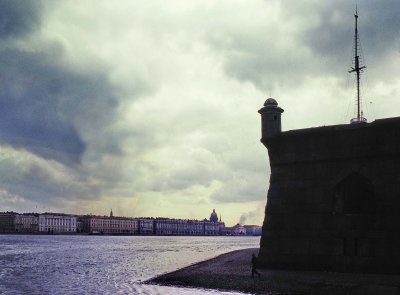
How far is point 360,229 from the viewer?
22281 millimetres

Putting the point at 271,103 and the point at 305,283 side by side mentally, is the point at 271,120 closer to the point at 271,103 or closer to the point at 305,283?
the point at 271,103

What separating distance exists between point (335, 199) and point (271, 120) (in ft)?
19.8

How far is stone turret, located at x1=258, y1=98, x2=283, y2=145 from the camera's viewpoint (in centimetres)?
2631

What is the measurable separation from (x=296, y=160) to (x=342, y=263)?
611 centimetres

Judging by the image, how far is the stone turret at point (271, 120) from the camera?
2631 cm

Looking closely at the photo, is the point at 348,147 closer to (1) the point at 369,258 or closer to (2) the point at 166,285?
(1) the point at 369,258

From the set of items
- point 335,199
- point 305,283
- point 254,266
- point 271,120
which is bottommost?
point 305,283

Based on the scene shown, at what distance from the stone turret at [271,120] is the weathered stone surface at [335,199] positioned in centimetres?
30

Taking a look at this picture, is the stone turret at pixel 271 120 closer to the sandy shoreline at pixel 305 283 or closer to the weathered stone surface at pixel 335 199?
the weathered stone surface at pixel 335 199

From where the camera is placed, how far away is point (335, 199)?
77.2 ft

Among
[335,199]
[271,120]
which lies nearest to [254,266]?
[335,199]

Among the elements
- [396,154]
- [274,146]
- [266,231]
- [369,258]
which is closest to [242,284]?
[266,231]

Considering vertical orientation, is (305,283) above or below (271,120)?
below

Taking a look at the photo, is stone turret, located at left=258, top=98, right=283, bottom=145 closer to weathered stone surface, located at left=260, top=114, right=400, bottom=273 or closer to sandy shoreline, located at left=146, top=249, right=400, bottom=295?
weathered stone surface, located at left=260, top=114, right=400, bottom=273
